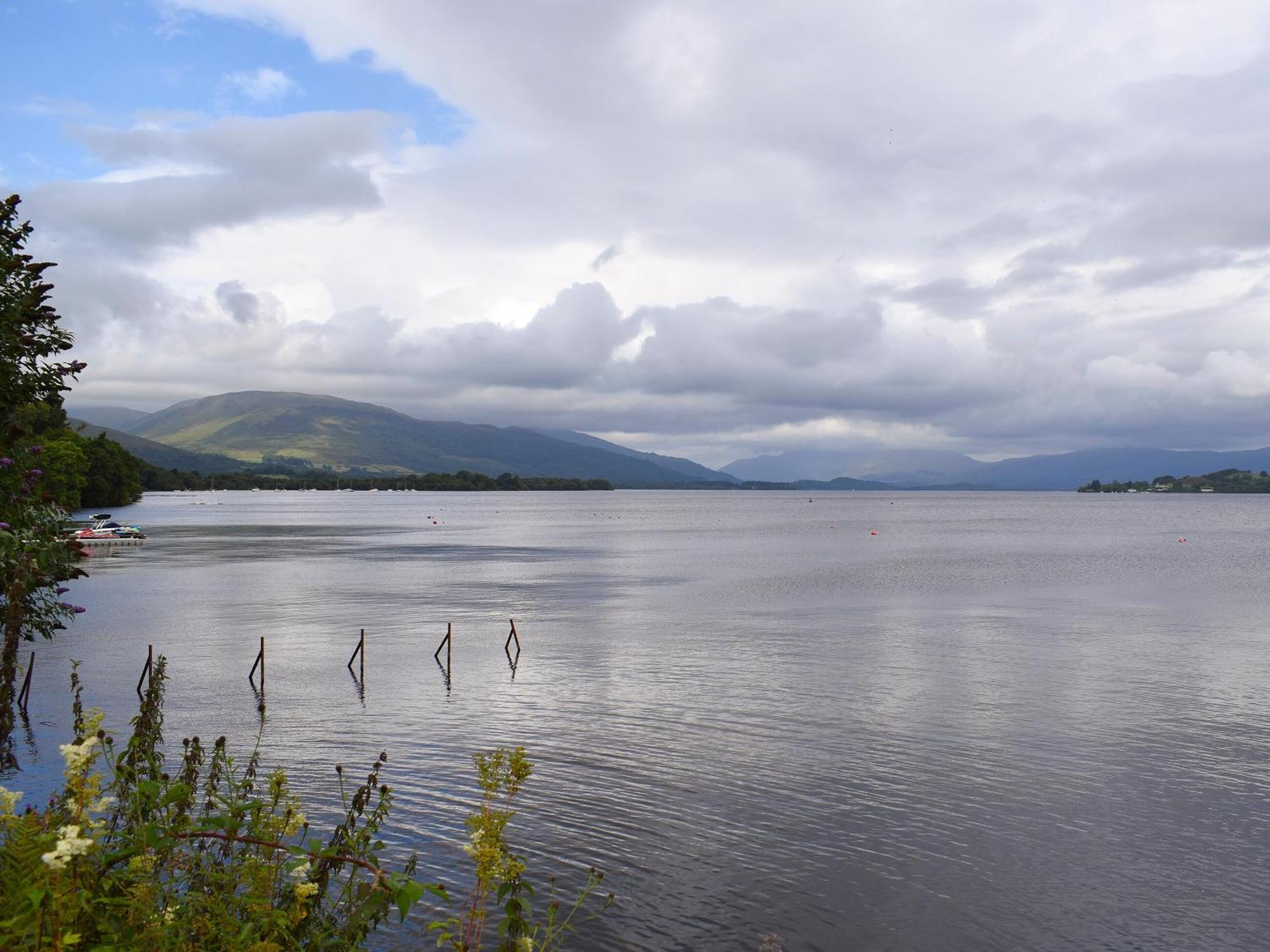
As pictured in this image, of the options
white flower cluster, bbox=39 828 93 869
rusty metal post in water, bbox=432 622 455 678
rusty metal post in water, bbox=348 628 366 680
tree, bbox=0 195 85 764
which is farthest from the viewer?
rusty metal post in water, bbox=432 622 455 678

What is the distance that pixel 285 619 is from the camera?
6078cm

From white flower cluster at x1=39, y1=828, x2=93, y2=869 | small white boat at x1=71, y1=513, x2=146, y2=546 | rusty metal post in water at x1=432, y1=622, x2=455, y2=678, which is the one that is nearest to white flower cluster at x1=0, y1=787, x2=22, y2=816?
white flower cluster at x1=39, y1=828, x2=93, y2=869

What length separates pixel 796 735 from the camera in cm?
3234

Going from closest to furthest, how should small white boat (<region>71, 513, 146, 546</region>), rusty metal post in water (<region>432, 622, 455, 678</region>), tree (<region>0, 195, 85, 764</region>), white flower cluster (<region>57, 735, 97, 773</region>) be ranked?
white flower cluster (<region>57, 735, 97, 773</region>) → tree (<region>0, 195, 85, 764</region>) → rusty metal post in water (<region>432, 622, 455, 678</region>) → small white boat (<region>71, 513, 146, 546</region>)

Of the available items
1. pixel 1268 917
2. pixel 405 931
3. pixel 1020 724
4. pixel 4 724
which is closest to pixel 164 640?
pixel 405 931

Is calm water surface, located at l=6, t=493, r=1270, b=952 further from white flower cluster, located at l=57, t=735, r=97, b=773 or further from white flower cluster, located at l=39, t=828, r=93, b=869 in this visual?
white flower cluster, located at l=39, t=828, r=93, b=869

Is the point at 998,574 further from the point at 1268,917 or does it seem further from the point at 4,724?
the point at 4,724

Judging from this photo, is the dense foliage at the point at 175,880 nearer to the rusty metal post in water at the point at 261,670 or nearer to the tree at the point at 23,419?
the tree at the point at 23,419

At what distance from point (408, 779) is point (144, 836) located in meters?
19.7

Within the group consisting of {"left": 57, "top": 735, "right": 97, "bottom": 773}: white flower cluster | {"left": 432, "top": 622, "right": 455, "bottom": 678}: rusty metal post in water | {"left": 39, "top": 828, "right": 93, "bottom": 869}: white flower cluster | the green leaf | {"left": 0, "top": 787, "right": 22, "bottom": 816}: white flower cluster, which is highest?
{"left": 57, "top": 735, "right": 97, "bottom": 773}: white flower cluster

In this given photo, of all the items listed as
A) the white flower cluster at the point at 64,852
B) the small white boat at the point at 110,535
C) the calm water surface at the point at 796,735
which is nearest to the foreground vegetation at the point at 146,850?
the white flower cluster at the point at 64,852

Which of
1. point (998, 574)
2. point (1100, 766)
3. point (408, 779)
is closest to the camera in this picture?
point (408, 779)

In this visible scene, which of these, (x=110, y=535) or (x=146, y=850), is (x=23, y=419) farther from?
(x=110, y=535)

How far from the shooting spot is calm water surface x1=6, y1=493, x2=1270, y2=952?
1952 centimetres
